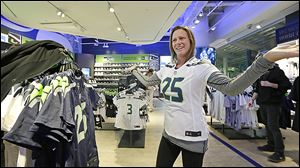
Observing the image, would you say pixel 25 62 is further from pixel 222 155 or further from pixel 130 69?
pixel 222 155

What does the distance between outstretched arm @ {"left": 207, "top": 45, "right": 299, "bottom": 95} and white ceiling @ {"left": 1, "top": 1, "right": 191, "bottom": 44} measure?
0.85ft

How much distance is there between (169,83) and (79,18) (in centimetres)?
37

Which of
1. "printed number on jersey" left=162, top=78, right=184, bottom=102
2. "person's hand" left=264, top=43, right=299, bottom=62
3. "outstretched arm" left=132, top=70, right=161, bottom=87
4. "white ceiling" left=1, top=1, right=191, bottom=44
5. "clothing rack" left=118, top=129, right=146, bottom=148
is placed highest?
"white ceiling" left=1, top=1, right=191, bottom=44

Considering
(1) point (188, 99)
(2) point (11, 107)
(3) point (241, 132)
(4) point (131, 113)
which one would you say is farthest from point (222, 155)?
(4) point (131, 113)

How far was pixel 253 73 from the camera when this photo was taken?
1.45 feet

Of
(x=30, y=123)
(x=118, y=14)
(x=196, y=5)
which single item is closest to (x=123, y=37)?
(x=118, y=14)

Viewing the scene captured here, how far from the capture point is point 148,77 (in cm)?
85

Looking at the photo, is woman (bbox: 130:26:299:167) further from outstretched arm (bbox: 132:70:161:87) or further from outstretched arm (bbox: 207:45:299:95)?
outstretched arm (bbox: 132:70:161:87)

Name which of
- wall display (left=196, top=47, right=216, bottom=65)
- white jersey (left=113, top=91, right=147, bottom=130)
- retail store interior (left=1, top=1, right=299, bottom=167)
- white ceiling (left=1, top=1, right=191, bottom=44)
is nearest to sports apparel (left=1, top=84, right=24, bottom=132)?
retail store interior (left=1, top=1, right=299, bottom=167)

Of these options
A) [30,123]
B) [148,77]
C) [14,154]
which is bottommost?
[14,154]

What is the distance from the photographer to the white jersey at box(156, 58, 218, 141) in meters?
0.61

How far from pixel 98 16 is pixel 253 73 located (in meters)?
0.52

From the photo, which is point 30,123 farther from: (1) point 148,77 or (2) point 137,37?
(2) point 137,37

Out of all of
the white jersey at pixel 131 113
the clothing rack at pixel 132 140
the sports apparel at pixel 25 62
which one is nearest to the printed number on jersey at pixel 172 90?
the sports apparel at pixel 25 62
